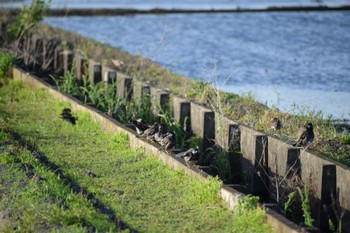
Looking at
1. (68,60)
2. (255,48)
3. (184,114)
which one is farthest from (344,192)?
(255,48)

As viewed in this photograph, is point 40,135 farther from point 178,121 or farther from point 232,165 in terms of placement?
point 232,165

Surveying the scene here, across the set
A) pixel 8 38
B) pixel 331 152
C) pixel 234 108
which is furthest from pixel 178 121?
pixel 8 38

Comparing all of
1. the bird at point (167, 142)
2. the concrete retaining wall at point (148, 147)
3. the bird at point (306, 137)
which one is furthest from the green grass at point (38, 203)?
the bird at point (306, 137)

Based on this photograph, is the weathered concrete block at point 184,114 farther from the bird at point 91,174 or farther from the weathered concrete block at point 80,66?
the weathered concrete block at point 80,66

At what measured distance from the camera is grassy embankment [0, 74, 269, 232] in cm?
842

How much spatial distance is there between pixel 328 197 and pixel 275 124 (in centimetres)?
247

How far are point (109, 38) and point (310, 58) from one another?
20.7ft

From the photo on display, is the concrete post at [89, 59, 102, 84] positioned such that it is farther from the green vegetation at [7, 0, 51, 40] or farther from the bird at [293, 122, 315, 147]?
the bird at [293, 122, 315, 147]

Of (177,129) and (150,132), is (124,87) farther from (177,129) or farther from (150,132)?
(150,132)

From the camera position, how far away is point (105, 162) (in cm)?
1111

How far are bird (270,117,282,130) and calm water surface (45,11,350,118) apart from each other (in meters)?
1.32

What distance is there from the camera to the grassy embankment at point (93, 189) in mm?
8422

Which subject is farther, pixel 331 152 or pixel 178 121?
pixel 178 121

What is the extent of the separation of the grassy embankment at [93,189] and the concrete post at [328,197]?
→ 865 mm
